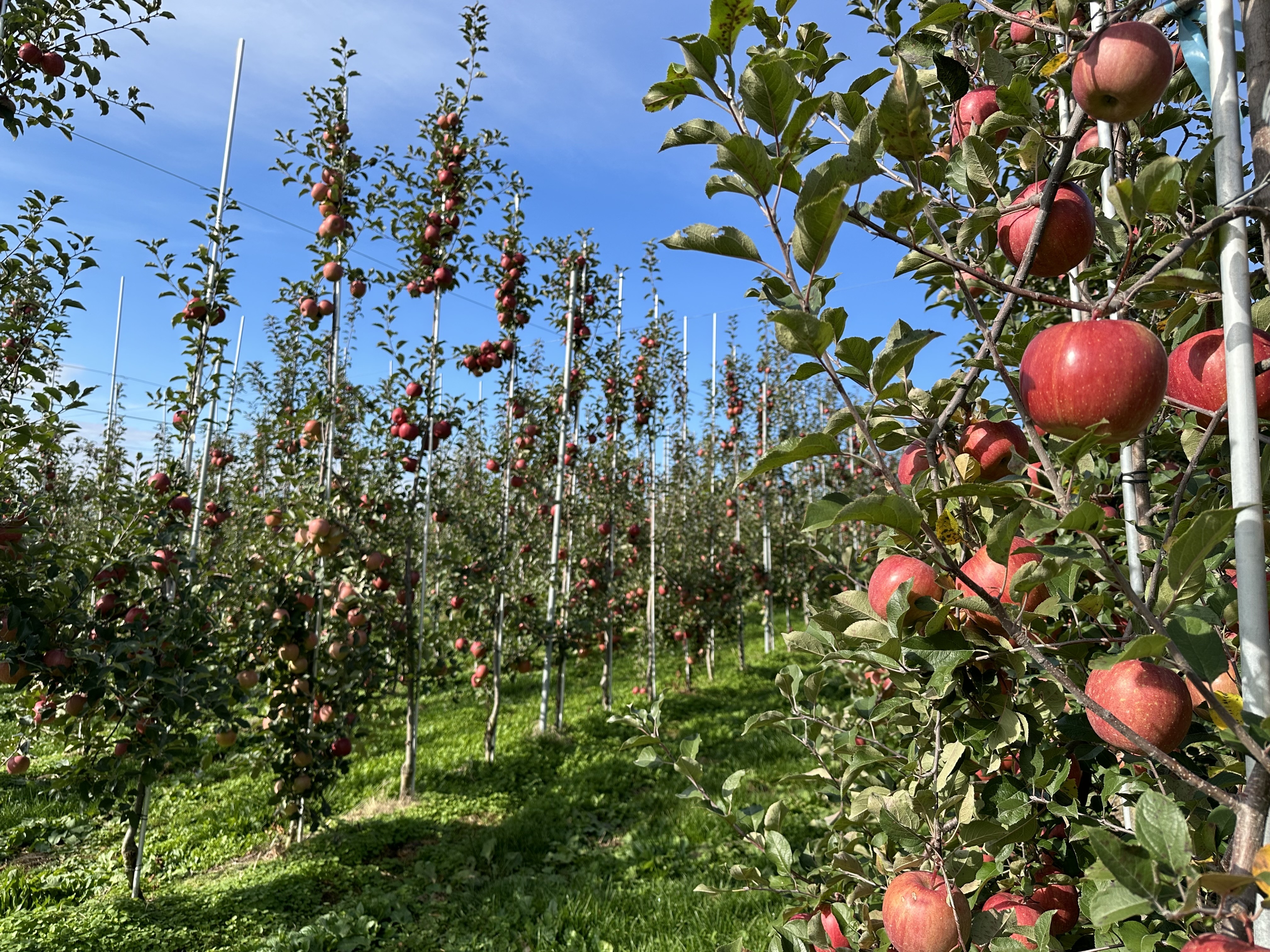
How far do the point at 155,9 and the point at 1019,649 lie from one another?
4.75 meters

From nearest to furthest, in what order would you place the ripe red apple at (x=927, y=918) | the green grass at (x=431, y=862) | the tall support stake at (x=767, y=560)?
1. the ripe red apple at (x=927, y=918)
2. the green grass at (x=431, y=862)
3. the tall support stake at (x=767, y=560)

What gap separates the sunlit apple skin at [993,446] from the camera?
1063 mm

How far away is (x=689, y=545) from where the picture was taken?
10.3m

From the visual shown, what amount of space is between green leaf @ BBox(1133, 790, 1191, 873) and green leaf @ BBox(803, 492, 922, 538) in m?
0.33

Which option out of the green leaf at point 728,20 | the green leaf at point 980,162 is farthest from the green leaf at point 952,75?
the green leaf at point 728,20

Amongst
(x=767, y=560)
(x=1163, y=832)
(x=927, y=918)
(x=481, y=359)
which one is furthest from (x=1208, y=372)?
(x=767, y=560)

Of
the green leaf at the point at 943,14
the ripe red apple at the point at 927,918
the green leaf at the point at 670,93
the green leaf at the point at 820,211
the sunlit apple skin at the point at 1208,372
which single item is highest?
the green leaf at the point at 943,14

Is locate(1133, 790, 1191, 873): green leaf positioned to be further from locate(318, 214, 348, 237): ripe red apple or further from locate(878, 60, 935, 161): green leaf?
locate(318, 214, 348, 237): ripe red apple

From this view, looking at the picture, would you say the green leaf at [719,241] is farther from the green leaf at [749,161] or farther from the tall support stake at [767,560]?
the tall support stake at [767,560]

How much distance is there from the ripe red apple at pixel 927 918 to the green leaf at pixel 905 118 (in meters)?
1.04

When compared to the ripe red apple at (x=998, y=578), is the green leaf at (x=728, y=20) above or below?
above

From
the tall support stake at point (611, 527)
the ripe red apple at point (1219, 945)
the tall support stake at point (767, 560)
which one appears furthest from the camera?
the tall support stake at point (767, 560)

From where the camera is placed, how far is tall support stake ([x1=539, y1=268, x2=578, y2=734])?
21.9 feet

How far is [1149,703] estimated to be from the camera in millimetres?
806
